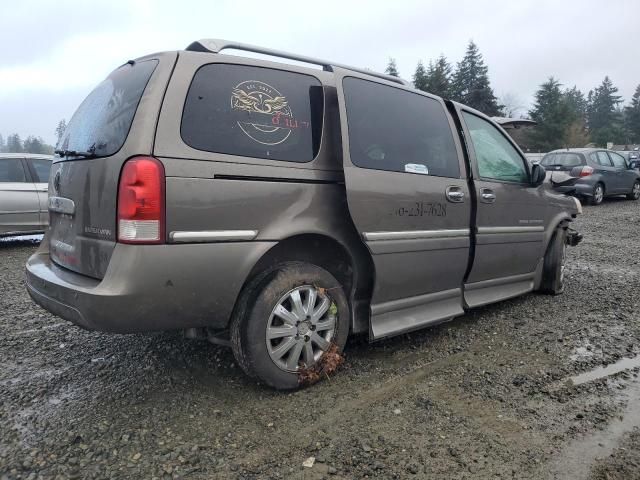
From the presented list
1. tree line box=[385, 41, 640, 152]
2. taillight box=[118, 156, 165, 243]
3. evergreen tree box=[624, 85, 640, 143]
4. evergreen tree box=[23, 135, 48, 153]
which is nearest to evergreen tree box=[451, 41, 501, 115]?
tree line box=[385, 41, 640, 152]

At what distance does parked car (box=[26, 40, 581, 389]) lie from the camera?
7.86 ft

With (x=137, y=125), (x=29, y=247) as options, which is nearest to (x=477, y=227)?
(x=137, y=125)

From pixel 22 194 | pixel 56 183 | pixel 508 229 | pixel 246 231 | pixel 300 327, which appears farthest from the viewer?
pixel 22 194

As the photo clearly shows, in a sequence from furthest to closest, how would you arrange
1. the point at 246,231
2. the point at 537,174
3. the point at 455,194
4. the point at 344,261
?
the point at 537,174 < the point at 455,194 < the point at 344,261 < the point at 246,231

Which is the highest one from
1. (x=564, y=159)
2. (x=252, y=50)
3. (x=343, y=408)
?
(x=252, y=50)

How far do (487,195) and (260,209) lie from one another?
2079mm

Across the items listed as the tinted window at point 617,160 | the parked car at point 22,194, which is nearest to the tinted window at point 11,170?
the parked car at point 22,194

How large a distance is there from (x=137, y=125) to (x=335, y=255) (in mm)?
1397

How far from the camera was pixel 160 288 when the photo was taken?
238 cm

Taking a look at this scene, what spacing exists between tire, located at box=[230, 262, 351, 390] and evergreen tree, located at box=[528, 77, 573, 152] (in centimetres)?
4604

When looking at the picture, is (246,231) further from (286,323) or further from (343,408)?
(343,408)

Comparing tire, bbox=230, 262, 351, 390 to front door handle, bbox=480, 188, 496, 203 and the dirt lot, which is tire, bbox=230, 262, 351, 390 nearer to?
the dirt lot

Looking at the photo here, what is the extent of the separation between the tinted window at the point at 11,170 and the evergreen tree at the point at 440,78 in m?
38.4

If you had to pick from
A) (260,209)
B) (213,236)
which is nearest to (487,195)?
(260,209)
